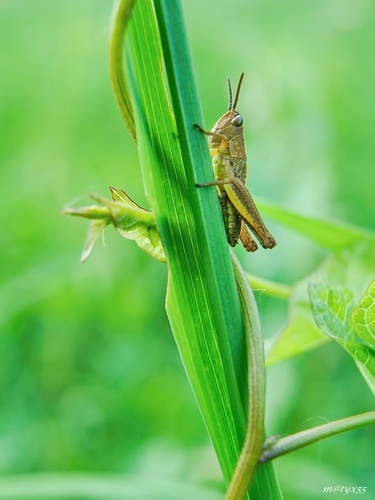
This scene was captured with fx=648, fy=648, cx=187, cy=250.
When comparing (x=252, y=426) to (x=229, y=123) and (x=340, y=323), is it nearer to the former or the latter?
(x=340, y=323)

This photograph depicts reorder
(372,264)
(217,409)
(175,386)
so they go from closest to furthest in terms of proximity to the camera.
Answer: (217,409), (372,264), (175,386)

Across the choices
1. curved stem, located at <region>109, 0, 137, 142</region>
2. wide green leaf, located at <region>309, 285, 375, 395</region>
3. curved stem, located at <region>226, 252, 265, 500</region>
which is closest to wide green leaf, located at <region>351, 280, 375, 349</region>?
wide green leaf, located at <region>309, 285, 375, 395</region>

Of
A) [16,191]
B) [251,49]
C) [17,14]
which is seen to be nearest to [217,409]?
[16,191]

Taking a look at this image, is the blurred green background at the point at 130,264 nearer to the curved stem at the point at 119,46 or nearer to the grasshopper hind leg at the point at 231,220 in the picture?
the grasshopper hind leg at the point at 231,220

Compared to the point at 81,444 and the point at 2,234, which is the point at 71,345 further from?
the point at 2,234

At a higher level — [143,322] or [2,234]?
[2,234]

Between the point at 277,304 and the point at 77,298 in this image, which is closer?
the point at 277,304

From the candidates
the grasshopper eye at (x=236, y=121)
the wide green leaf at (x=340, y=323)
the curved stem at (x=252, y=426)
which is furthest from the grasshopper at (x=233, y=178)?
the curved stem at (x=252, y=426)
